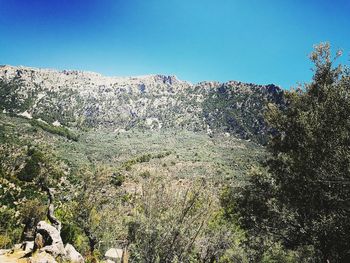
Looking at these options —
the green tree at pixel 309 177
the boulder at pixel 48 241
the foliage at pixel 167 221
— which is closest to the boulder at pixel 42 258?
the boulder at pixel 48 241

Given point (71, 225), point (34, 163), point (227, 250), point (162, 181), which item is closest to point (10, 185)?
point (34, 163)

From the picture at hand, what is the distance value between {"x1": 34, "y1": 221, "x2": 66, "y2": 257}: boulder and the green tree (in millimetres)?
9241

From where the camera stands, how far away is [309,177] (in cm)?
1323

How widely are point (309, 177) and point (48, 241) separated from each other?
46.2 feet

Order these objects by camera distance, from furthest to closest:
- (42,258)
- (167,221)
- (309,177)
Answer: (42,258) < (167,221) < (309,177)

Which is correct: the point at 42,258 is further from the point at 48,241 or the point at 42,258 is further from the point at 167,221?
the point at 167,221

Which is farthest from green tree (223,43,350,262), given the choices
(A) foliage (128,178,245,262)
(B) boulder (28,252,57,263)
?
(B) boulder (28,252,57,263)

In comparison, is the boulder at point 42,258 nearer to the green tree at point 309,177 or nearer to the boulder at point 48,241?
the boulder at point 48,241

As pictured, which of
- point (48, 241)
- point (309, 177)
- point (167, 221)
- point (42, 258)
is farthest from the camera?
point (48, 241)

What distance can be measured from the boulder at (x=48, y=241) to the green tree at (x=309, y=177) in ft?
30.3

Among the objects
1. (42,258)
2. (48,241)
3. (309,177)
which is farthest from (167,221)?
(48,241)

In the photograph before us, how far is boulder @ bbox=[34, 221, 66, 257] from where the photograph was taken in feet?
57.5

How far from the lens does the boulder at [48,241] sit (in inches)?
690

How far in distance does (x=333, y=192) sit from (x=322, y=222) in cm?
118
